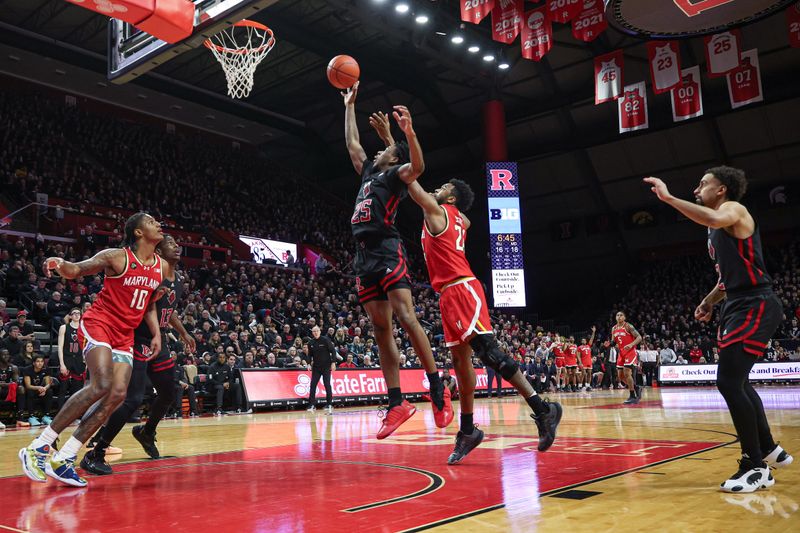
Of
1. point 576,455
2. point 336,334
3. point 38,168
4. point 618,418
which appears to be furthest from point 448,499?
point 38,168

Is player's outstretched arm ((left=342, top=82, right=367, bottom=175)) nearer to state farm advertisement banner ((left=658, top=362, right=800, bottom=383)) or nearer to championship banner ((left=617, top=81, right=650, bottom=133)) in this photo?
championship banner ((left=617, top=81, right=650, bottom=133))

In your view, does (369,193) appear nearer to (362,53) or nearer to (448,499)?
(448,499)

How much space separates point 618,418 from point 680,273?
2421cm

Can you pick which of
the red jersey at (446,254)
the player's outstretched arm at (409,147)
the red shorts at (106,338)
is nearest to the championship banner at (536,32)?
the red jersey at (446,254)

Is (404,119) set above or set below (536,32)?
below

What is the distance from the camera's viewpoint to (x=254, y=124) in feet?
104

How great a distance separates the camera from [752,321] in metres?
→ 3.78

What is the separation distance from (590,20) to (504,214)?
26.7 ft

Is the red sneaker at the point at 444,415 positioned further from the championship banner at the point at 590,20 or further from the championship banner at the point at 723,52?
the championship banner at the point at 723,52

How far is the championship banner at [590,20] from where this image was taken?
611 inches

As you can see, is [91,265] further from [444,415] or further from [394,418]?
[444,415]

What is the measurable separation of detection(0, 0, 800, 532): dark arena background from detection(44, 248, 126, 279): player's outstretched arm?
84mm

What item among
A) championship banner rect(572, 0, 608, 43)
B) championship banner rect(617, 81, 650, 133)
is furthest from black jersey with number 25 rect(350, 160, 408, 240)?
championship banner rect(617, 81, 650, 133)

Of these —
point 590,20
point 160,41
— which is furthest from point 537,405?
point 590,20
